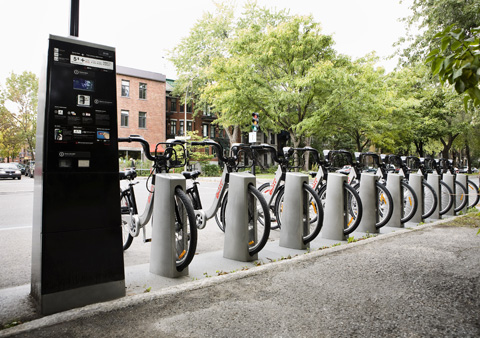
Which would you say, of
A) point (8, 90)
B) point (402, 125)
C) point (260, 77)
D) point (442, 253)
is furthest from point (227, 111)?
point (8, 90)

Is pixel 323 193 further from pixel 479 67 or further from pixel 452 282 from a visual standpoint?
pixel 479 67

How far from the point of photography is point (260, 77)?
23.6 metres

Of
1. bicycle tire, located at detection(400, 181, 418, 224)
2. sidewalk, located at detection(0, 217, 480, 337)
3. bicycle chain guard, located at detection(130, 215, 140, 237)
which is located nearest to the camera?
sidewalk, located at detection(0, 217, 480, 337)

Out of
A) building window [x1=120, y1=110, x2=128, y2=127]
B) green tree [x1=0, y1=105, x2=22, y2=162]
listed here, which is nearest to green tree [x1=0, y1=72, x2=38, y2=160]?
green tree [x1=0, y1=105, x2=22, y2=162]

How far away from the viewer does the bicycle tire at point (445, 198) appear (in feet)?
26.5

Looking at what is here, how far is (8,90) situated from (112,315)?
46.2 metres

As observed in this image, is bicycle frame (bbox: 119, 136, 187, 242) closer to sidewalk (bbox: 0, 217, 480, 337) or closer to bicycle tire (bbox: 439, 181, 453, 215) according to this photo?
sidewalk (bbox: 0, 217, 480, 337)

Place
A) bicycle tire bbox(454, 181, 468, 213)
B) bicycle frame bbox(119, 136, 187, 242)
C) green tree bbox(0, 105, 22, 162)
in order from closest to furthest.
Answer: bicycle frame bbox(119, 136, 187, 242), bicycle tire bbox(454, 181, 468, 213), green tree bbox(0, 105, 22, 162)

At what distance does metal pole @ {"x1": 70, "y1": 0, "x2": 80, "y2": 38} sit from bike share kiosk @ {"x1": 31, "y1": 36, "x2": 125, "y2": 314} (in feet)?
0.64

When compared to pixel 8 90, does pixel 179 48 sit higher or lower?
higher

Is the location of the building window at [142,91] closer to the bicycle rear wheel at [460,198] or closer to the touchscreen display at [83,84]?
the bicycle rear wheel at [460,198]

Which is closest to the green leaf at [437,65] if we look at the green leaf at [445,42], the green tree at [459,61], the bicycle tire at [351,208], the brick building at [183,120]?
the green tree at [459,61]

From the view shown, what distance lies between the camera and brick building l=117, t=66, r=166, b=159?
110 ft

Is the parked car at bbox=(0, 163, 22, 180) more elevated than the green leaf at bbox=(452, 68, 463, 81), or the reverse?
the parked car at bbox=(0, 163, 22, 180)
